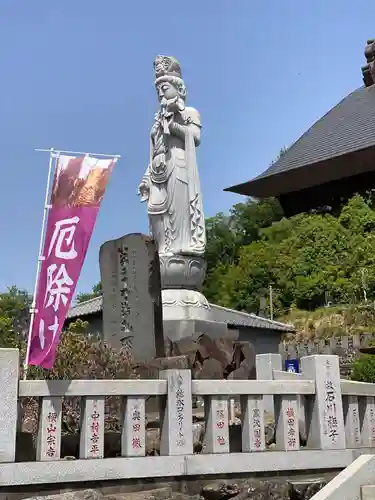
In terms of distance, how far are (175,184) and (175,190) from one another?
97 mm

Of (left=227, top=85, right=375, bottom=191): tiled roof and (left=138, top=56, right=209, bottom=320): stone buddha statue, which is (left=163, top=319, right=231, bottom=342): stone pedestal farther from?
(left=227, top=85, right=375, bottom=191): tiled roof

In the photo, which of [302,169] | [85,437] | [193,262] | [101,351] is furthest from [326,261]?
[85,437]

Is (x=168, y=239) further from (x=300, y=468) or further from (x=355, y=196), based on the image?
(x=355, y=196)

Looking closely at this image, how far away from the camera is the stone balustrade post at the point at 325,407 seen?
502cm

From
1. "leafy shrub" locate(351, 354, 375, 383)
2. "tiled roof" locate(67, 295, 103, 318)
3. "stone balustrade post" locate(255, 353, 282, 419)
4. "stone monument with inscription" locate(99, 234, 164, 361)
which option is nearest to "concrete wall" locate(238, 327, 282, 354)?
"tiled roof" locate(67, 295, 103, 318)

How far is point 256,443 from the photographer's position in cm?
486

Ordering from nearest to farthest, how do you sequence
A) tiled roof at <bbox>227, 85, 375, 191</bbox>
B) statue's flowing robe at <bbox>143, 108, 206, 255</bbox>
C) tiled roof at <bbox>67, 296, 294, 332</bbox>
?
1. statue's flowing robe at <bbox>143, 108, 206, 255</bbox>
2. tiled roof at <bbox>67, 296, 294, 332</bbox>
3. tiled roof at <bbox>227, 85, 375, 191</bbox>

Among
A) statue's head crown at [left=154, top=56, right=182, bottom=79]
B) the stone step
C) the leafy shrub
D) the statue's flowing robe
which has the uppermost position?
statue's head crown at [left=154, top=56, right=182, bottom=79]

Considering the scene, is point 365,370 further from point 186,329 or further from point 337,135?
point 337,135

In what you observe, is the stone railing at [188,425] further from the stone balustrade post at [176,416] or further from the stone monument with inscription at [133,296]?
the stone monument with inscription at [133,296]

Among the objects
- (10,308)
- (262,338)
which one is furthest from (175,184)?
(10,308)

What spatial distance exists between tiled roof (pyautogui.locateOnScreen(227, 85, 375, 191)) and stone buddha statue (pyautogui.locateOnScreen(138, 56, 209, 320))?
40.1 ft

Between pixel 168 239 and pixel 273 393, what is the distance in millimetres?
4981

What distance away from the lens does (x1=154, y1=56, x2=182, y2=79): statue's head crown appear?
10.0 metres
